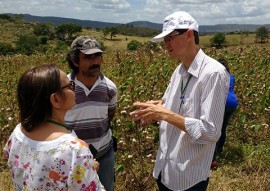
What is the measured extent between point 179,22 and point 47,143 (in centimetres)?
95

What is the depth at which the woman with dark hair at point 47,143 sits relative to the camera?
4.47 ft

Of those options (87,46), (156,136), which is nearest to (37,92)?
(87,46)

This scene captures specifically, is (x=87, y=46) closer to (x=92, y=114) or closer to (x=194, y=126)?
(x=92, y=114)

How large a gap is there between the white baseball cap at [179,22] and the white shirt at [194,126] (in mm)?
170

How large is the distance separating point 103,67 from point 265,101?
4.24m

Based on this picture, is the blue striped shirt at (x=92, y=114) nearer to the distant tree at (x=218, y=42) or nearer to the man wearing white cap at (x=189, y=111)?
the man wearing white cap at (x=189, y=111)

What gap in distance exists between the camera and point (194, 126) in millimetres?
1811

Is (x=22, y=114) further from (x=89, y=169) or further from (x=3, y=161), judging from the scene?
(x=3, y=161)

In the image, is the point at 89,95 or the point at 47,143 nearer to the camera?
the point at 47,143

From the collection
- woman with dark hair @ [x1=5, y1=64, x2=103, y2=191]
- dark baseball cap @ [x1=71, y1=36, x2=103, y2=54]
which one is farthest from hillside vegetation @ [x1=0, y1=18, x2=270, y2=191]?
woman with dark hair @ [x1=5, y1=64, x2=103, y2=191]

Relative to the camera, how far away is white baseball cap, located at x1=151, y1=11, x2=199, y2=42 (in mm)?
1863

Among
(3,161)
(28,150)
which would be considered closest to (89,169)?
(28,150)

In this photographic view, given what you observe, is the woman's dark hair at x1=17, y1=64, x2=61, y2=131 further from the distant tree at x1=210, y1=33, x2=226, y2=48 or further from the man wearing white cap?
the distant tree at x1=210, y1=33, x2=226, y2=48

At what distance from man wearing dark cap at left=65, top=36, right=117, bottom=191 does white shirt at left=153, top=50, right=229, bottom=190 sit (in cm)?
57
